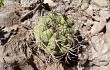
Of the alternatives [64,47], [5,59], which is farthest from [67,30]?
[5,59]

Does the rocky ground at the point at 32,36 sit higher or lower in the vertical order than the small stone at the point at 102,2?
lower

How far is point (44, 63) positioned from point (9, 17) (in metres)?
1.03

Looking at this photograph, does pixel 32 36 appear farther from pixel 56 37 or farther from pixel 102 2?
pixel 102 2

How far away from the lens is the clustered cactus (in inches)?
163

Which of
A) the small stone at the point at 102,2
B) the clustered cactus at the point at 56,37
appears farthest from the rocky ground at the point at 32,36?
the clustered cactus at the point at 56,37

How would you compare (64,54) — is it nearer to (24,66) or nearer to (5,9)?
(24,66)

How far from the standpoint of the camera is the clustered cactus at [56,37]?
4.15 m

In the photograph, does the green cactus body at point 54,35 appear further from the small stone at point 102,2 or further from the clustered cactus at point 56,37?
the small stone at point 102,2

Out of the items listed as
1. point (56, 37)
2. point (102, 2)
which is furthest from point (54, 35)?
point (102, 2)

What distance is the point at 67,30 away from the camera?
4.28 m

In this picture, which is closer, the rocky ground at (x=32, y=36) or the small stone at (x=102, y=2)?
Result: the rocky ground at (x=32, y=36)

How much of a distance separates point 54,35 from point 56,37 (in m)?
0.04

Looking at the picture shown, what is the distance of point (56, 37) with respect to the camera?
4.14 meters

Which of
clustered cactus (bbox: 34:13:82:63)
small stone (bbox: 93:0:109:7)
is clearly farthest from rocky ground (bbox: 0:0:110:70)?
clustered cactus (bbox: 34:13:82:63)
